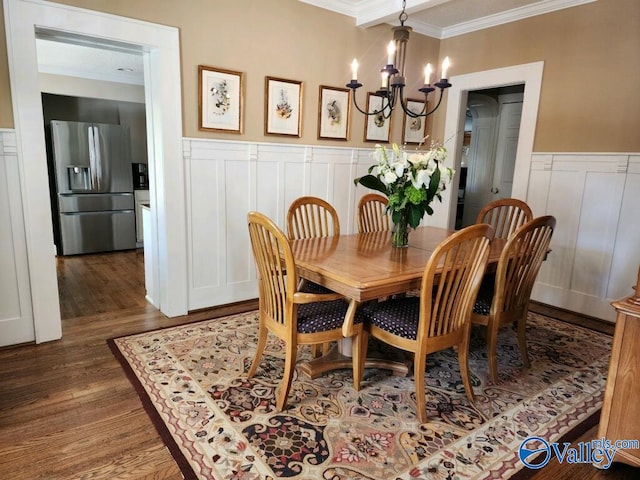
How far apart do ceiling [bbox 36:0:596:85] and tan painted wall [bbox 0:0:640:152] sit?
0.08 m

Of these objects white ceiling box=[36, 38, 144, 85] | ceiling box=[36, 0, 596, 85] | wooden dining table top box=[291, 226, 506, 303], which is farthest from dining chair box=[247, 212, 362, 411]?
white ceiling box=[36, 38, 144, 85]

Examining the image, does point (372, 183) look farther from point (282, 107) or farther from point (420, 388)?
point (282, 107)

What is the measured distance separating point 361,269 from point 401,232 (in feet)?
2.10

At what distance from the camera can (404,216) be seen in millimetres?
2428

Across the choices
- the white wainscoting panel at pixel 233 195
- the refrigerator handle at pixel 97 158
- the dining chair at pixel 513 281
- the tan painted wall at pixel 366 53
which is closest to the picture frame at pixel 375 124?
the tan painted wall at pixel 366 53

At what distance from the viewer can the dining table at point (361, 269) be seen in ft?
6.09

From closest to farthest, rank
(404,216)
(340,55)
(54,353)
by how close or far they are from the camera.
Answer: (404,216) < (54,353) < (340,55)

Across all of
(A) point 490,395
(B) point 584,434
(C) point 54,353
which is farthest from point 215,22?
(B) point 584,434

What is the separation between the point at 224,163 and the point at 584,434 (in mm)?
2964

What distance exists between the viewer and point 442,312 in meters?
1.96

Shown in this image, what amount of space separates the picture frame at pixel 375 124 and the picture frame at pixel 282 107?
838mm

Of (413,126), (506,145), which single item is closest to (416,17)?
(413,126)

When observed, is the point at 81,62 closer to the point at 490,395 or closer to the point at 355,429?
the point at 355,429

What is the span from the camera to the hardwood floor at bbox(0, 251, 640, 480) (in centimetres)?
166
